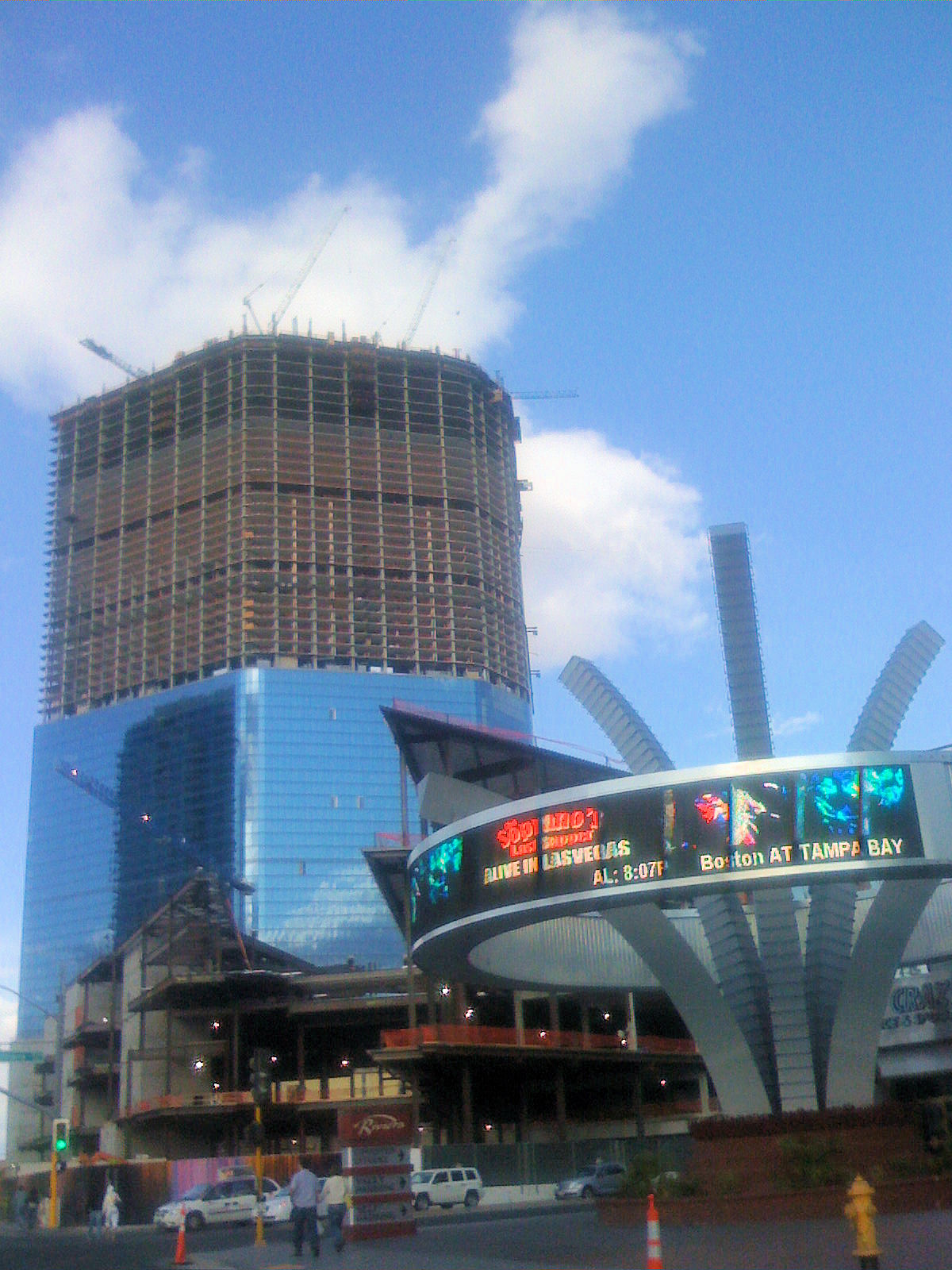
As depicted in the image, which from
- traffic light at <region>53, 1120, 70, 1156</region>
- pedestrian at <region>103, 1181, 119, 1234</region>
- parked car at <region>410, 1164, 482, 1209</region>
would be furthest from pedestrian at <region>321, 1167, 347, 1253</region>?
parked car at <region>410, 1164, 482, 1209</region>

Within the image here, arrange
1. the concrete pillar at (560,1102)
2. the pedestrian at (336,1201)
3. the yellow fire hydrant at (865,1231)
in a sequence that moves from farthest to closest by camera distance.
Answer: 1. the concrete pillar at (560,1102)
2. the pedestrian at (336,1201)
3. the yellow fire hydrant at (865,1231)

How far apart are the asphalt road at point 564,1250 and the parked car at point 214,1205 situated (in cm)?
1189

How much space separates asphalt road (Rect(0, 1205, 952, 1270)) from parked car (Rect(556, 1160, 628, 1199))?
572 inches

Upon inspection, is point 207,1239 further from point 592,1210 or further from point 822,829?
point 822,829

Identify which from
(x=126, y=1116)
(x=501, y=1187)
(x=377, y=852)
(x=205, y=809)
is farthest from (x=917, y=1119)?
(x=205, y=809)

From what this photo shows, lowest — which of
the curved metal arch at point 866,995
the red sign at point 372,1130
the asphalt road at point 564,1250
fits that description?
the asphalt road at point 564,1250

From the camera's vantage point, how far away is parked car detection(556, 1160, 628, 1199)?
54406 millimetres

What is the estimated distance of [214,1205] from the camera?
2071 inches

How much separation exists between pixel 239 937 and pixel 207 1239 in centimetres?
5859

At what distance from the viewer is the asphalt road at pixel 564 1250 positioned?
71.1 feet

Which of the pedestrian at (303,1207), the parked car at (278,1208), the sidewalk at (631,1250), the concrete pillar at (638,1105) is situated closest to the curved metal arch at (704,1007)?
the sidewalk at (631,1250)

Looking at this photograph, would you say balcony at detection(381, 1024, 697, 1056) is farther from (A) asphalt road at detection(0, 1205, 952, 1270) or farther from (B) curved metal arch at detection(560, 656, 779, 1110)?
(B) curved metal arch at detection(560, 656, 779, 1110)

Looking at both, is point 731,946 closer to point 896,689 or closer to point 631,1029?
point 896,689

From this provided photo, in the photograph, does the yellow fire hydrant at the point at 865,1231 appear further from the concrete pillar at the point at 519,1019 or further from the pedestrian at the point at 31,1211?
the concrete pillar at the point at 519,1019
